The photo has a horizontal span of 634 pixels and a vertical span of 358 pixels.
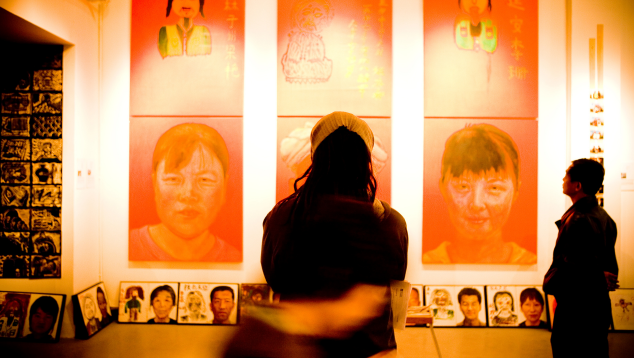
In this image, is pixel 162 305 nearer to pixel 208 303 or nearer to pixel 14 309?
pixel 208 303

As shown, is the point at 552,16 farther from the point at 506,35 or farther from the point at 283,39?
the point at 283,39

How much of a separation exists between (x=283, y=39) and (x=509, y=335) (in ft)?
11.1

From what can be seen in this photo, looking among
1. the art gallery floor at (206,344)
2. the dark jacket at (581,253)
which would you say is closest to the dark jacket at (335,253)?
the dark jacket at (581,253)

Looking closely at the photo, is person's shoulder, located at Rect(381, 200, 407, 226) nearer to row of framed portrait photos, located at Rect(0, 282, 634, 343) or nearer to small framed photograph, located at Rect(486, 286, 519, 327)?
row of framed portrait photos, located at Rect(0, 282, 634, 343)

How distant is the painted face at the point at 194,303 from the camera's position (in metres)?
3.47

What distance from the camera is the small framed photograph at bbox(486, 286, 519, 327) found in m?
3.42

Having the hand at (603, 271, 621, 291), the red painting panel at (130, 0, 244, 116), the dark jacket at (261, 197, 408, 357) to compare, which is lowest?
the hand at (603, 271, 621, 291)

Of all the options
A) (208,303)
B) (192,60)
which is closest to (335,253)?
(208,303)

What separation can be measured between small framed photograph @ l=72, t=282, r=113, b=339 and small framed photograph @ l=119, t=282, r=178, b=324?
14 cm

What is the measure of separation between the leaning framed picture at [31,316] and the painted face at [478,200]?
3.53m

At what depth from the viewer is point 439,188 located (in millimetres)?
3416

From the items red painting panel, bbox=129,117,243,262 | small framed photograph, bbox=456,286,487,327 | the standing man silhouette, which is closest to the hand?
the standing man silhouette

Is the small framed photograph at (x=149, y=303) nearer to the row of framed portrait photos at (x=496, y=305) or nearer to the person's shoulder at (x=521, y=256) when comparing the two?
the row of framed portrait photos at (x=496, y=305)

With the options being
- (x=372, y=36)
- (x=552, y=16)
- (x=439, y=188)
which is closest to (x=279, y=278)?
(x=439, y=188)
